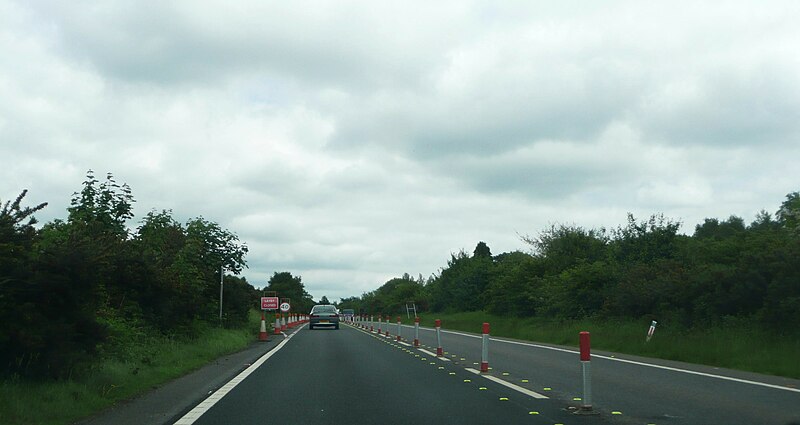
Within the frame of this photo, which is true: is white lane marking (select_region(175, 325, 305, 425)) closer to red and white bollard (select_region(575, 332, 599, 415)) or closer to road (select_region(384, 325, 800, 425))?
red and white bollard (select_region(575, 332, 599, 415))

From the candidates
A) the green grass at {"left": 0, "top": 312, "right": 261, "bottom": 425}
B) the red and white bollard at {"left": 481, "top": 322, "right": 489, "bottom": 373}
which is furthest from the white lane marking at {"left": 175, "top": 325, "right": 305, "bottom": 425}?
the red and white bollard at {"left": 481, "top": 322, "right": 489, "bottom": 373}

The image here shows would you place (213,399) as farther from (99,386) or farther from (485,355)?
(485,355)

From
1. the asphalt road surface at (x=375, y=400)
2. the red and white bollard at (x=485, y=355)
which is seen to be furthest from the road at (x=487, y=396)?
the red and white bollard at (x=485, y=355)

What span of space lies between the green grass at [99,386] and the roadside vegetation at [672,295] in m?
12.7

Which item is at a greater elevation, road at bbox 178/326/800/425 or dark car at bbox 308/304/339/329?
dark car at bbox 308/304/339/329

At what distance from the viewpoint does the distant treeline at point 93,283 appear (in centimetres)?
1198

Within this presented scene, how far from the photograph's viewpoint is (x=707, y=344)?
21.5 meters

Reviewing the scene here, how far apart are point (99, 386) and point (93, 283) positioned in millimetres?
1663

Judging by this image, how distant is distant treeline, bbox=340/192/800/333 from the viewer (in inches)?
947

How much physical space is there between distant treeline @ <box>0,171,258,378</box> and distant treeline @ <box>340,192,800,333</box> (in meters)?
17.0

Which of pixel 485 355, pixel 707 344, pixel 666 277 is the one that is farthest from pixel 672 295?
pixel 485 355

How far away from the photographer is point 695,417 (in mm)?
10094

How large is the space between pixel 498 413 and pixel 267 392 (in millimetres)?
4470

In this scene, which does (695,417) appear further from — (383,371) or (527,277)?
(527,277)
